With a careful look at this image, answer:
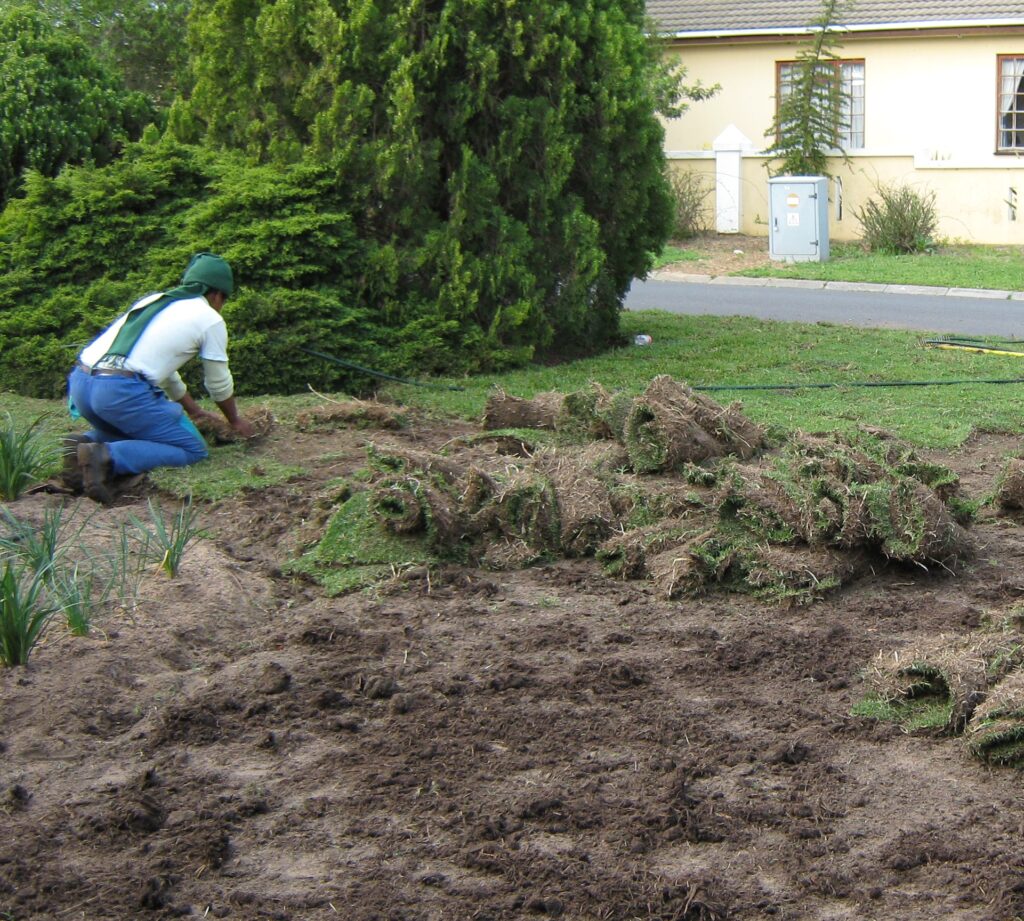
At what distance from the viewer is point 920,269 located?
19422 millimetres

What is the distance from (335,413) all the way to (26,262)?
3.22 m

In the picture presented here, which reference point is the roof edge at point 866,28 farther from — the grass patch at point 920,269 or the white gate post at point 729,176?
the grass patch at point 920,269

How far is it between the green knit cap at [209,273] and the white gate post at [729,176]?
57.9 ft

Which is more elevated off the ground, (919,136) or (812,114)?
(812,114)

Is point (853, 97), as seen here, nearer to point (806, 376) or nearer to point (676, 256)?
point (676, 256)

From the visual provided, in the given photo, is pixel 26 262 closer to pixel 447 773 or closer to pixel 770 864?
pixel 447 773

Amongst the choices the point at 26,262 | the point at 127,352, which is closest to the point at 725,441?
the point at 127,352

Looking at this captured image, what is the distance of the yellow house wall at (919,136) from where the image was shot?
74.0ft

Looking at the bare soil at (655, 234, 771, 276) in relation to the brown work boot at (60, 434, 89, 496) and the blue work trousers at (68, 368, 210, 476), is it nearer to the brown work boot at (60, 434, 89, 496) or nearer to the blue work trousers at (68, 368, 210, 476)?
the blue work trousers at (68, 368, 210, 476)

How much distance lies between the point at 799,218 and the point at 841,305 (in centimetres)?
492

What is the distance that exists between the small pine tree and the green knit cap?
647 inches

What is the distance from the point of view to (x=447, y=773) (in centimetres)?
418

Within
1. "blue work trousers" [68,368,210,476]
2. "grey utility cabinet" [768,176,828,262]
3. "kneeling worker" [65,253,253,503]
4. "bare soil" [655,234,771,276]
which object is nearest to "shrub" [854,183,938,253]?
"grey utility cabinet" [768,176,828,262]

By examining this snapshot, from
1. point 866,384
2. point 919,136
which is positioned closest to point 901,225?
point 919,136
